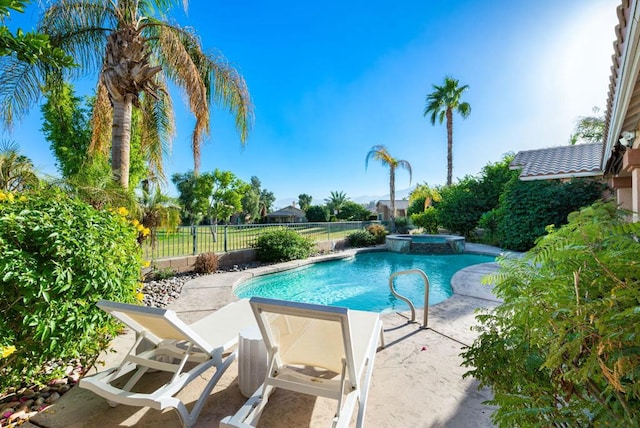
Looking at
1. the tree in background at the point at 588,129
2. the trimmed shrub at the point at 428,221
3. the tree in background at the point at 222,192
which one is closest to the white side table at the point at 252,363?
the trimmed shrub at the point at 428,221

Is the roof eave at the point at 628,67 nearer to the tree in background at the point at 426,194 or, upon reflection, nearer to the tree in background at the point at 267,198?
the tree in background at the point at 426,194

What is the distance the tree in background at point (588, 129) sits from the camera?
22392mm

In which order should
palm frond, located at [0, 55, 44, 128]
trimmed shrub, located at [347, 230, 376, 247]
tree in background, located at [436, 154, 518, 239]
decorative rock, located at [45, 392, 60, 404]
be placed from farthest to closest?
tree in background, located at [436, 154, 518, 239]
trimmed shrub, located at [347, 230, 376, 247]
palm frond, located at [0, 55, 44, 128]
decorative rock, located at [45, 392, 60, 404]

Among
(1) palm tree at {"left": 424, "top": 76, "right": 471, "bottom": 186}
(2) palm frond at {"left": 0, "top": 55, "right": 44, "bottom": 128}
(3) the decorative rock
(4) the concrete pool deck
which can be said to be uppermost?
(1) palm tree at {"left": 424, "top": 76, "right": 471, "bottom": 186}

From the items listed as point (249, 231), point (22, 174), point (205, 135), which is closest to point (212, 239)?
point (249, 231)

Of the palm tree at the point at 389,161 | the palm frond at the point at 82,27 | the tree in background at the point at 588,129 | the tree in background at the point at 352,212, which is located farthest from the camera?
the tree in background at the point at 352,212

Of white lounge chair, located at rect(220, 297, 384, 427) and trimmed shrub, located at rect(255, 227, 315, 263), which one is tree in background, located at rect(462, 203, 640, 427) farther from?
trimmed shrub, located at rect(255, 227, 315, 263)

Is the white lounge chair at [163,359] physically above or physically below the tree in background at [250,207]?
below

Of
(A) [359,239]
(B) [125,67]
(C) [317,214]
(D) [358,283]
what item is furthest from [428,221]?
(C) [317,214]

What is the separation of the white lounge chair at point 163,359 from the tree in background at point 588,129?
30.7 m

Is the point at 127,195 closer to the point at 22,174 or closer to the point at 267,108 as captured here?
the point at 22,174

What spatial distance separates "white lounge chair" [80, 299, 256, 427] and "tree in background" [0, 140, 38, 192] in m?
5.16

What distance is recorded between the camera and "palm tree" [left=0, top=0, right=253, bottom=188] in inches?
242

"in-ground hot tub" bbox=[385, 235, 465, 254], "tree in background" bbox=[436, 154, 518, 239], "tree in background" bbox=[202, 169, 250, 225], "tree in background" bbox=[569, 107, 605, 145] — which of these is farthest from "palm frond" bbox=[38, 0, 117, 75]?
"tree in background" bbox=[569, 107, 605, 145]
